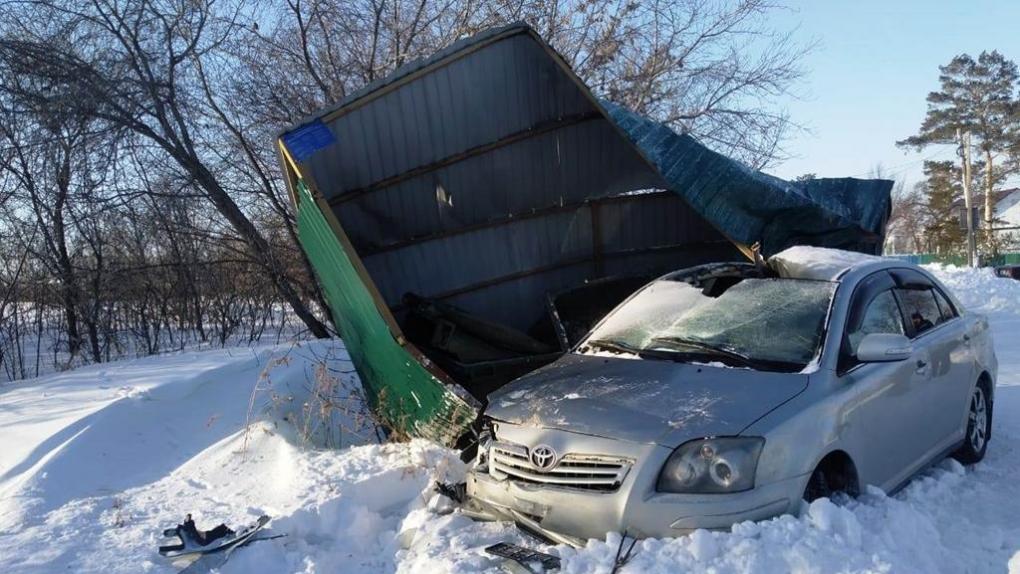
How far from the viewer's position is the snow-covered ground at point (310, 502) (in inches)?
121

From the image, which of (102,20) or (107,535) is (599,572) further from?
(102,20)

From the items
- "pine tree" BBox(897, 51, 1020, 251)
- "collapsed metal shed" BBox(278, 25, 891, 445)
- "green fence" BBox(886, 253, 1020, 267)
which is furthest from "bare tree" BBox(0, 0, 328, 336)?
"pine tree" BBox(897, 51, 1020, 251)

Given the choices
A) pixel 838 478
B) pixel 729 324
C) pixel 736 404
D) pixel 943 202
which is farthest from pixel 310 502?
pixel 943 202

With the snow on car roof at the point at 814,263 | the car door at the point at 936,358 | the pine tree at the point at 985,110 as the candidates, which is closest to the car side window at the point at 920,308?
the car door at the point at 936,358

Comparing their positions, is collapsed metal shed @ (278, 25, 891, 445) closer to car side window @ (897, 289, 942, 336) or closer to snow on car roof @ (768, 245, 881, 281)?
snow on car roof @ (768, 245, 881, 281)

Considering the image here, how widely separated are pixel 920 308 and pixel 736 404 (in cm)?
223

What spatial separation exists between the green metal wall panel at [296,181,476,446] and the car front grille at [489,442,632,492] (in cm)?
108

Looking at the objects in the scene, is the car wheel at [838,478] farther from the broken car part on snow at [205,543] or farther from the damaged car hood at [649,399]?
the broken car part on snow at [205,543]

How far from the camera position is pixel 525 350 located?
8164 millimetres

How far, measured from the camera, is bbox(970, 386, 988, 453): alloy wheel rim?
516cm

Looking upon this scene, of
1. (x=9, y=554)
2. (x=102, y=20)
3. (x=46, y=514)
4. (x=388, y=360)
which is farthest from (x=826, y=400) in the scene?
(x=102, y=20)

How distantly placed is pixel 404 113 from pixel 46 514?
5009mm

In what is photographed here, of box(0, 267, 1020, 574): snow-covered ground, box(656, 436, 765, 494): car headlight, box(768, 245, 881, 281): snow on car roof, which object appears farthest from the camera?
box(768, 245, 881, 281): snow on car roof

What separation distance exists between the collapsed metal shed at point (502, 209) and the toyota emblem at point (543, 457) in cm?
211
